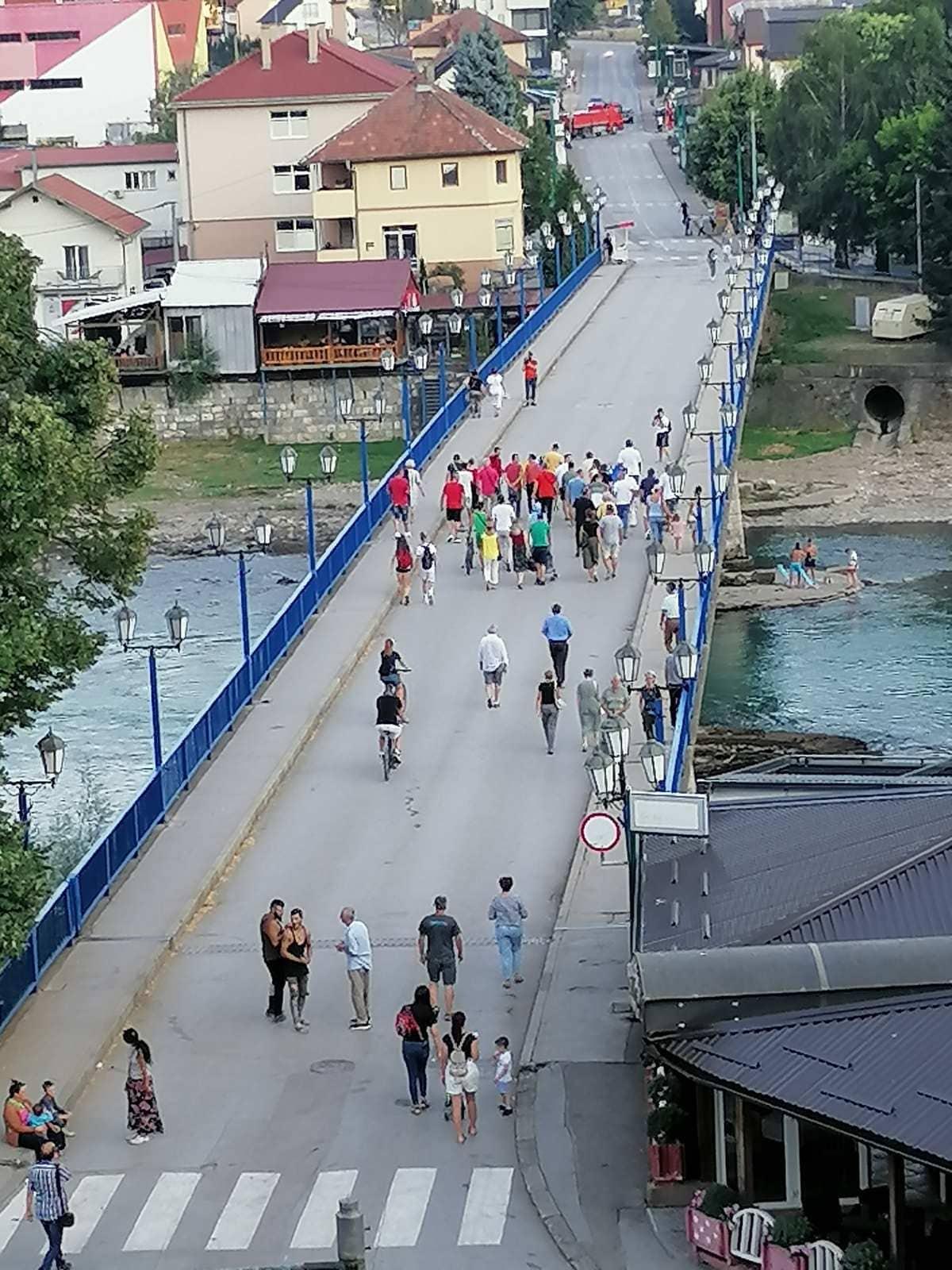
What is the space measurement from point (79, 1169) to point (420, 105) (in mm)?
69182

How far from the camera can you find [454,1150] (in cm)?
2325

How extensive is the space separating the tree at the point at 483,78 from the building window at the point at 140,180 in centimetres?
1471

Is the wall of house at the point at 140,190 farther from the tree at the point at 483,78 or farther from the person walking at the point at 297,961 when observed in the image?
the person walking at the point at 297,961

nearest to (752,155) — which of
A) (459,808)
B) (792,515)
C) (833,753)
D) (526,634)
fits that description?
(792,515)

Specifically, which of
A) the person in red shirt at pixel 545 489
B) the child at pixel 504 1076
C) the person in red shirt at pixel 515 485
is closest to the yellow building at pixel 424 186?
the person in red shirt at pixel 515 485

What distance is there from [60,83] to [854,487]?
64.4 metres

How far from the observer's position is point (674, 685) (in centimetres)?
3338

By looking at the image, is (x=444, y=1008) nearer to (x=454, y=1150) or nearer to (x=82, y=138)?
(x=454, y=1150)

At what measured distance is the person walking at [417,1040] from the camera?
2370 centimetres

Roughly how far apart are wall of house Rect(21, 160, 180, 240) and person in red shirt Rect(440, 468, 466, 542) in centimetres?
5655

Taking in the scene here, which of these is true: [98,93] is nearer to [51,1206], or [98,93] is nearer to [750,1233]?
[51,1206]

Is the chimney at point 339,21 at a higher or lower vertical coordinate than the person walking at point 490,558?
higher

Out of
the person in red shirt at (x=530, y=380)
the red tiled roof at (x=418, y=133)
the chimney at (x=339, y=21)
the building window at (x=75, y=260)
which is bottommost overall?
the person in red shirt at (x=530, y=380)

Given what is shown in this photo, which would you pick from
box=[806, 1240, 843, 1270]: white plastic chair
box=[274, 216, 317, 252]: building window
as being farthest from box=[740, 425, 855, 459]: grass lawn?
box=[806, 1240, 843, 1270]: white plastic chair
